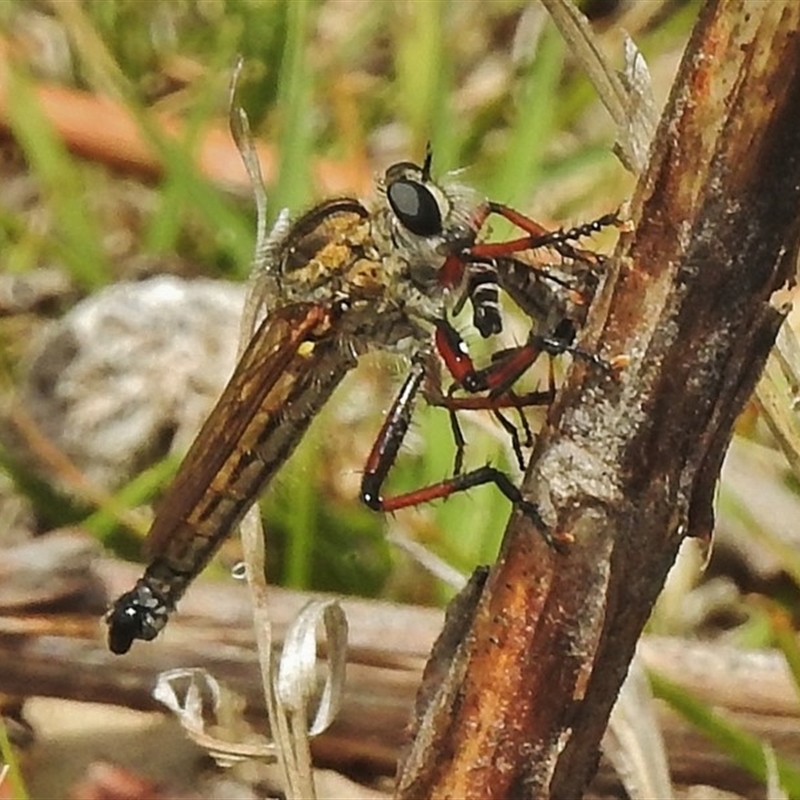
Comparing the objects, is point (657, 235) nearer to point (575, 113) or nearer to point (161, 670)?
point (161, 670)

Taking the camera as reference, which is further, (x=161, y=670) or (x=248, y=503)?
(x=161, y=670)

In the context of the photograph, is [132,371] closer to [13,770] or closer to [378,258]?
[378,258]

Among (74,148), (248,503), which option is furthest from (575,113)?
(248,503)

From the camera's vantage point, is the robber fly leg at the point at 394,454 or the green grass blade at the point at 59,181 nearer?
the robber fly leg at the point at 394,454

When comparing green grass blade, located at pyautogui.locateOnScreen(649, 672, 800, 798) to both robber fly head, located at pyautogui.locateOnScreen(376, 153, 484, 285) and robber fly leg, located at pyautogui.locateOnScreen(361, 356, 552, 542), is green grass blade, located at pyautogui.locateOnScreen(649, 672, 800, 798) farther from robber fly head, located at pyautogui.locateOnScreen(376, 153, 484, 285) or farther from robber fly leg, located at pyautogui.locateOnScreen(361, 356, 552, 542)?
robber fly head, located at pyautogui.locateOnScreen(376, 153, 484, 285)

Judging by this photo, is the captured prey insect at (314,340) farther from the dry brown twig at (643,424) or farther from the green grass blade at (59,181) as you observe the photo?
the green grass blade at (59,181)

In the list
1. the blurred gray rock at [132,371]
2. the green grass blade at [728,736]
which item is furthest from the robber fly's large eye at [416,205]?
the blurred gray rock at [132,371]

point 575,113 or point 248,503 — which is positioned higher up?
point 575,113

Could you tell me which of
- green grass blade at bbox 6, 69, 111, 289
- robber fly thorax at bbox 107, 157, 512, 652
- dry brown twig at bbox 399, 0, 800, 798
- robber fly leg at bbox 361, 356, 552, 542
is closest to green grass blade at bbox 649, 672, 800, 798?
robber fly leg at bbox 361, 356, 552, 542
